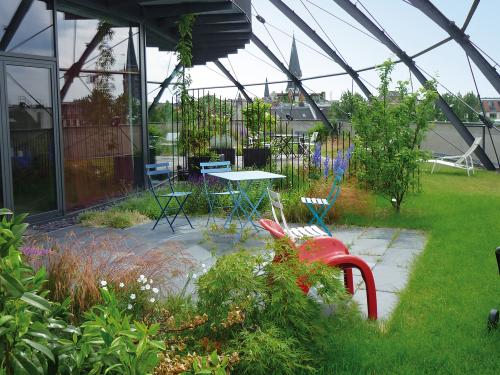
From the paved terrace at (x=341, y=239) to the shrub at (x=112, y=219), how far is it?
0.55 ft

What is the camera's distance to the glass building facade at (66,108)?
23.5 ft

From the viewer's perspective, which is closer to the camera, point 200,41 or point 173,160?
point 173,160

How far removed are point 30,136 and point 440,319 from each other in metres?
5.71

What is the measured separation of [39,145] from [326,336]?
563cm

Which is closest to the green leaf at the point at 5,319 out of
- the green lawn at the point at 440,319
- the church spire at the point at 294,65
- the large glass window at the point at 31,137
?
the green lawn at the point at 440,319

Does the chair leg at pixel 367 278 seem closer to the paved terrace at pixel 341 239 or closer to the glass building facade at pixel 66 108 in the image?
the paved terrace at pixel 341 239

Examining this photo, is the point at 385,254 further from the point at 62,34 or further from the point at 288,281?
the point at 62,34

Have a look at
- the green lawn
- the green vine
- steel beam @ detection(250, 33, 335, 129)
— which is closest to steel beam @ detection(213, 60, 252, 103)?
steel beam @ detection(250, 33, 335, 129)

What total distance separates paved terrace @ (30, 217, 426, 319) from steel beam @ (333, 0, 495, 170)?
6.43m

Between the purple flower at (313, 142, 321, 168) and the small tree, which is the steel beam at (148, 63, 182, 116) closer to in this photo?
the purple flower at (313, 142, 321, 168)

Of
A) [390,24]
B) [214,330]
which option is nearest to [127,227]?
[214,330]

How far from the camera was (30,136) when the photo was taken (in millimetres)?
7445

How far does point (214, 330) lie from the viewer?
2.97 metres

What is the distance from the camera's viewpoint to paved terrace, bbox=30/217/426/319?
4.91 metres
